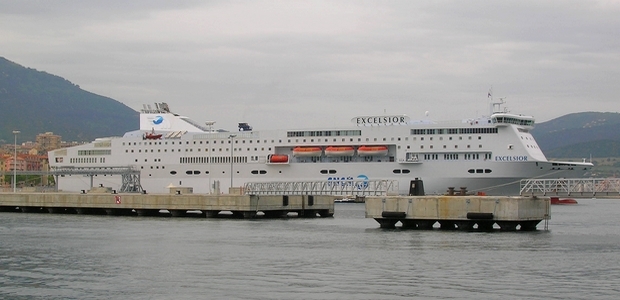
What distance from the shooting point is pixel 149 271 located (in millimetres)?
25922

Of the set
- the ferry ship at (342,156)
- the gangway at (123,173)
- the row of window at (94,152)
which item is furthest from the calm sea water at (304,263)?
the row of window at (94,152)

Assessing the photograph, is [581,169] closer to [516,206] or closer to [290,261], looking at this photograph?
[516,206]

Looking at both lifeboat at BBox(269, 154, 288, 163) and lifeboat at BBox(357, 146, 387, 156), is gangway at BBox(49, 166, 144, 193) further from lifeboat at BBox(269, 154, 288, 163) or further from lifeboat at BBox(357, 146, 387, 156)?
lifeboat at BBox(357, 146, 387, 156)

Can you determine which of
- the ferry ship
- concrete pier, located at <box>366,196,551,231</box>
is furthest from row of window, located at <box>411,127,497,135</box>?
concrete pier, located at <box>366,196,551,231</box>

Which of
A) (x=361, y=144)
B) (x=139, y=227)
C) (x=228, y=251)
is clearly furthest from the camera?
(x=361, y=144)

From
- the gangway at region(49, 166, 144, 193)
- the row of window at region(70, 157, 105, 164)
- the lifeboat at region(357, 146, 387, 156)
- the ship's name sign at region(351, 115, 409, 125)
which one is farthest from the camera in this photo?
the row of window at region(70, 157, 105, 164)

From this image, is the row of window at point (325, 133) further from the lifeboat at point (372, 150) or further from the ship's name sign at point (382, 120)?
the lifeboat at point (372, 150)

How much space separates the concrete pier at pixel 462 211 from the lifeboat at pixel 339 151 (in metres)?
41.9

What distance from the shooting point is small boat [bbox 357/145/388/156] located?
82000 mm

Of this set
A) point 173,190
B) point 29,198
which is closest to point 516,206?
point 29,198

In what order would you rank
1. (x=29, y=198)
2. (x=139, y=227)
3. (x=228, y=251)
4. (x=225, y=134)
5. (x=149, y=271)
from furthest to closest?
(x=225, y=134), (x=29, y=198), (x=139, y=227), (x=228, y=251), (x=149, y=271)

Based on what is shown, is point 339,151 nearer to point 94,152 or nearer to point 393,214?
point 94,152

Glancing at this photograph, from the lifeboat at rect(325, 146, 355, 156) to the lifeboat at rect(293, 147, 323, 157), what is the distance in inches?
40.0

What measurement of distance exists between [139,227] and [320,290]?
76.3 ft
